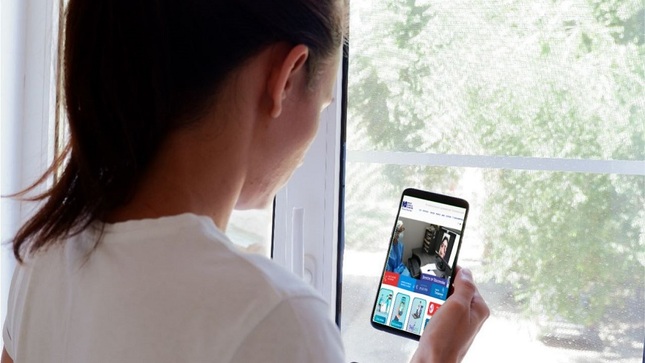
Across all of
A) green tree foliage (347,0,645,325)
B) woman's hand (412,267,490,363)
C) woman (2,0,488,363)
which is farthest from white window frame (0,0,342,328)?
woman (2,0,488,363)

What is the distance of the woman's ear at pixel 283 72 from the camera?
60 centimetres

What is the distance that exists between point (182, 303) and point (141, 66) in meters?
0.17

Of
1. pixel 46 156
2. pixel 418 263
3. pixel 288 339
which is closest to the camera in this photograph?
pixel 288 339

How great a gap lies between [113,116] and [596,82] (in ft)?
2.24

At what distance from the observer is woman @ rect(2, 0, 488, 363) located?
54 cm

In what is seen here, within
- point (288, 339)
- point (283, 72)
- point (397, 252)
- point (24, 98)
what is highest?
point (283, 72)

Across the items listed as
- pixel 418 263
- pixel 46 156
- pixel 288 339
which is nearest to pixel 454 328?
pixel 418 263

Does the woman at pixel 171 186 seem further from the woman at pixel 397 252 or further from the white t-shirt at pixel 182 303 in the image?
the woman at pixel 397 252

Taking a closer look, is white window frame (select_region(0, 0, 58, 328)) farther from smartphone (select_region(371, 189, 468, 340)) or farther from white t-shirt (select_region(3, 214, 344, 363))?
white t-shirt (select_region(3, 214, 344, 363))

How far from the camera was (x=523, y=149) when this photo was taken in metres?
1.10

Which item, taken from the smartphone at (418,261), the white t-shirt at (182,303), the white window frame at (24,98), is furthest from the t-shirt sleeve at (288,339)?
the white window frame at (24,98)

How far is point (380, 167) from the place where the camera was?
1.21m

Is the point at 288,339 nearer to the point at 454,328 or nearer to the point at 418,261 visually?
the point at 454,328

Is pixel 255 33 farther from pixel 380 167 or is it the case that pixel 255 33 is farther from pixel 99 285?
pixel 380 167
